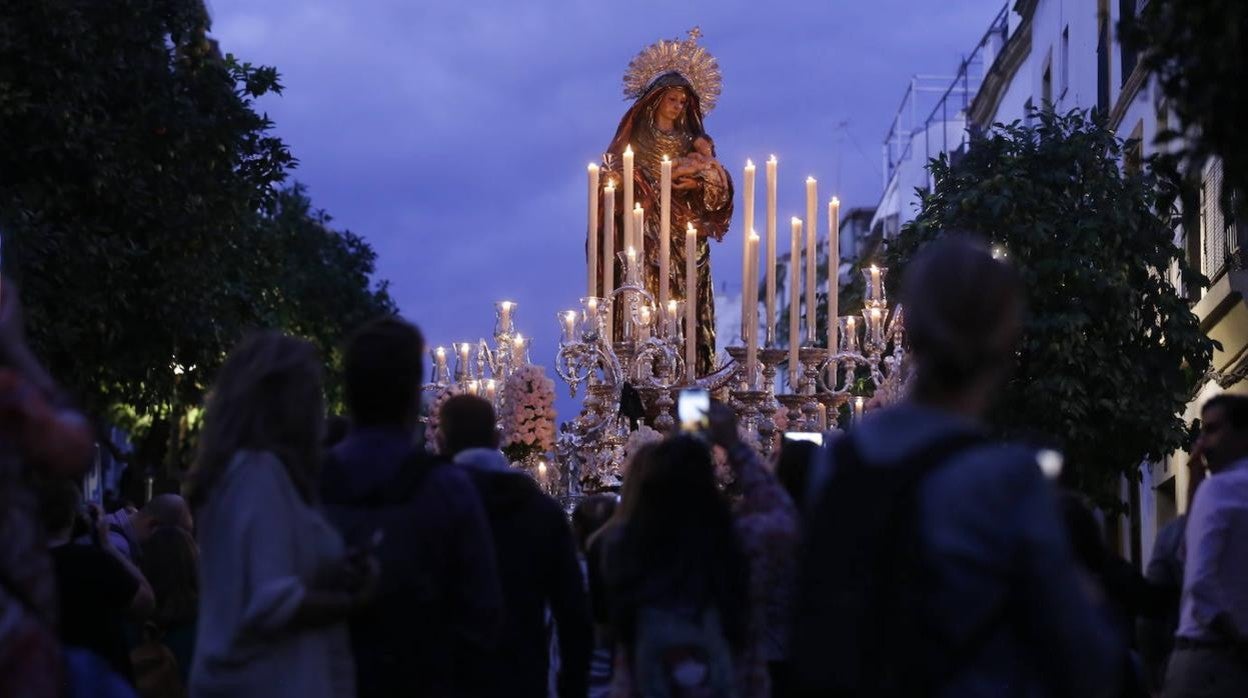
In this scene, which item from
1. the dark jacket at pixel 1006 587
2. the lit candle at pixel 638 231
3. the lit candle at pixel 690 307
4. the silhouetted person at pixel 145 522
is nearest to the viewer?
the dark jacket at pixel 1006 587

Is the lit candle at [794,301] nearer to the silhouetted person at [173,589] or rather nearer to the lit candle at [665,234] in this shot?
the lit candle at [665,234]

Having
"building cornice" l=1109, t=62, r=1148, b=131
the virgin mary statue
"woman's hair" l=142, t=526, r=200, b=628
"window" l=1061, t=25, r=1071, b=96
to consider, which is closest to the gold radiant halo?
the virgin mary statue

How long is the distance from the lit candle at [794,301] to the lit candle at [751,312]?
215mm

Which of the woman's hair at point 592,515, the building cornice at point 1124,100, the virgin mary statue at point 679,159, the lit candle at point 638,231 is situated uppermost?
the building cornice at point 1124,100

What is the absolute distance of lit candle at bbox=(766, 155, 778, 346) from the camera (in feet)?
48.9

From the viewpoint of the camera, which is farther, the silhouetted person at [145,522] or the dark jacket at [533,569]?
the silhouetted person at [145,522]

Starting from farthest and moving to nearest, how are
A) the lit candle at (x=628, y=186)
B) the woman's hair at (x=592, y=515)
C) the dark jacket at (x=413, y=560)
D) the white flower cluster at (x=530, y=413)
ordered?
the lit candle at (x=628, y=186) < the white flower cluster at (x=530, y=413) < the woman's hair at (x=592, y=515) < the dark jacket at (x=413, y=560)

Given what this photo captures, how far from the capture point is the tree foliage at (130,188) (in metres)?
24.5

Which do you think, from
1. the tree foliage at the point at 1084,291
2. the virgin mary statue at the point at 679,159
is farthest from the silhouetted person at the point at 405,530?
the tree foliage at the point at 1084,291

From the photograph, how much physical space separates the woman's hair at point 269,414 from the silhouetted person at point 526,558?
4.74 feet

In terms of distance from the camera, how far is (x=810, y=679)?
441 cm

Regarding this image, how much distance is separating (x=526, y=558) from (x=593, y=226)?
29.4 ft

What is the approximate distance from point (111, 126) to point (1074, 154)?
366 inches

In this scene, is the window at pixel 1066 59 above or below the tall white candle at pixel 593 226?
above
